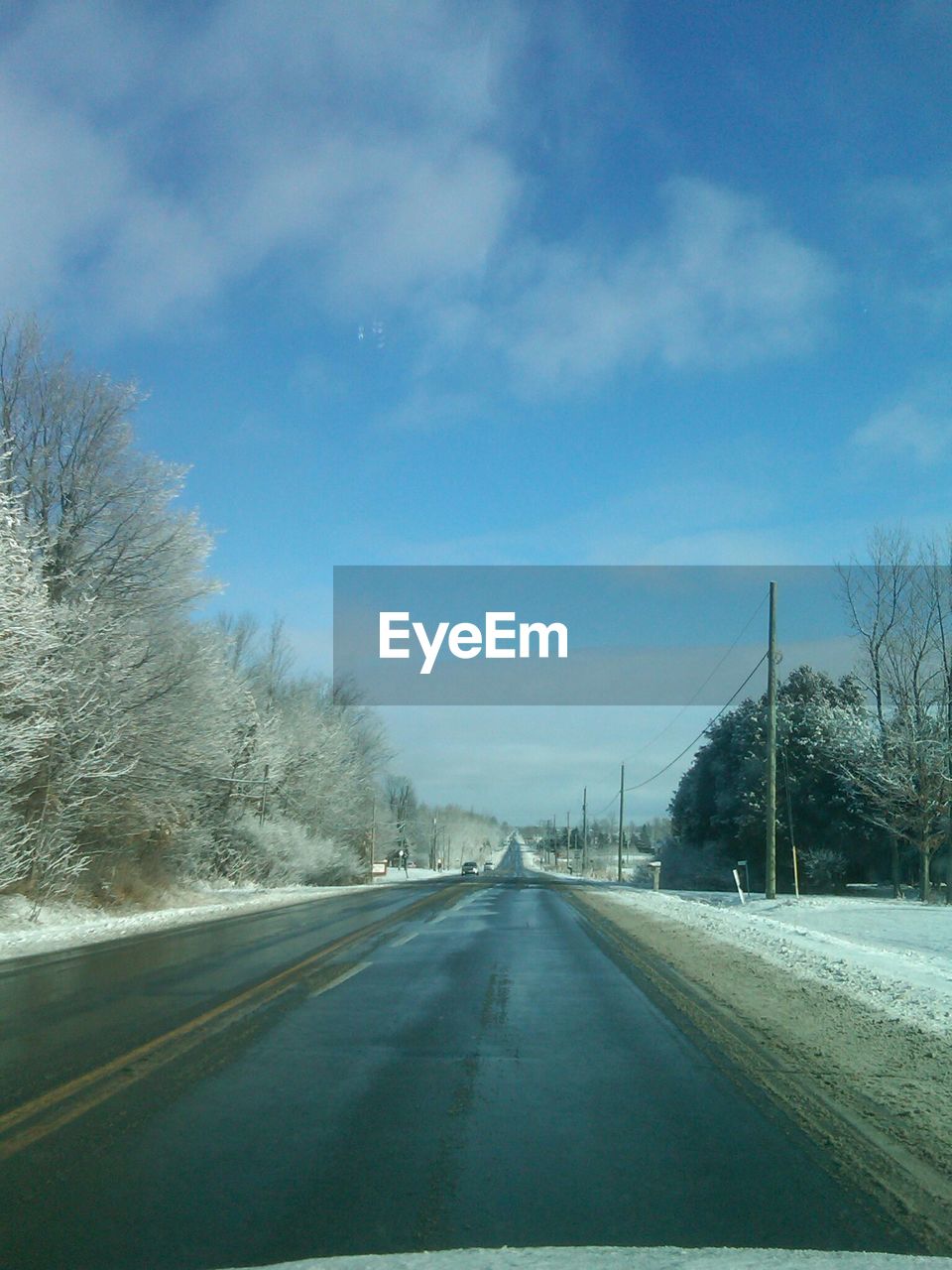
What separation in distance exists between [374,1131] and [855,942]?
15.1 m

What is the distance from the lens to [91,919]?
81.8 feet

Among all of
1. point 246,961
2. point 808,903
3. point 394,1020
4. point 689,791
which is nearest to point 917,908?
point 808,903

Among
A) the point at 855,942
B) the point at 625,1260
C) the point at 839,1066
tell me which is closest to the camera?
the point at 625,1260

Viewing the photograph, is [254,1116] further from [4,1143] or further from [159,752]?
[159,752]

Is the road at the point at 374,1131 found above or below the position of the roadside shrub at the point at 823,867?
above

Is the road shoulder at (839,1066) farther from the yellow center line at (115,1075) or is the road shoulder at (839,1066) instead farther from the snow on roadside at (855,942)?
the yellow center line at (115,1075)

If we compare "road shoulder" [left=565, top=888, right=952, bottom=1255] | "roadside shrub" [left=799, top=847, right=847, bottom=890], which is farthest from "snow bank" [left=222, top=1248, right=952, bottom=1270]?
"roadside shrub" [left=799, top=847, right=847, bottom=890]

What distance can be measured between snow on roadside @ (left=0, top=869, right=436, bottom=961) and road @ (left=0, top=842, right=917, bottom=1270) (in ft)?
21.7

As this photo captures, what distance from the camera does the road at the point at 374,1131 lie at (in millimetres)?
4922

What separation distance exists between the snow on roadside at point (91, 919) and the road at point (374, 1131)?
21.7ft

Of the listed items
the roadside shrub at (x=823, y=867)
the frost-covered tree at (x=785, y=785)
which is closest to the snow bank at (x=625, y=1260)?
the frost-covered tree at (x=785, y=785)

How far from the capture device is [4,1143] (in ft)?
20.1

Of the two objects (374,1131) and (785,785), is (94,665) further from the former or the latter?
(785,785)

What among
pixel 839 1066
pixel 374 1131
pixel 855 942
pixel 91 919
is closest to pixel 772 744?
pixel 855 942
